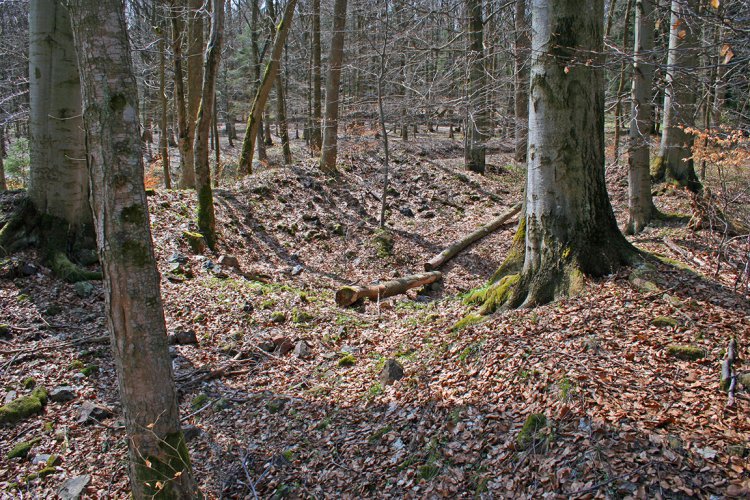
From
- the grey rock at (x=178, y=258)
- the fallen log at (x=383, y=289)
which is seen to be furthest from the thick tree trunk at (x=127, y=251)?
the grey rock at (x=178, y=258)

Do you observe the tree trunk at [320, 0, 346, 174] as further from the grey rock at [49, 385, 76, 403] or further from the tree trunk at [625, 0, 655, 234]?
the grey rock at [49, 385, 76, 403]

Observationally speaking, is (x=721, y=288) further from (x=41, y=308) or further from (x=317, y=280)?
(x=41, y=308)

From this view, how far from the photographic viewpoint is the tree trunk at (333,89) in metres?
14.7

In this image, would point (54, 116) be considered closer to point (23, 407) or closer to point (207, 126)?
point (207, 126)

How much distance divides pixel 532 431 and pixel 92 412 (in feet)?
13.9

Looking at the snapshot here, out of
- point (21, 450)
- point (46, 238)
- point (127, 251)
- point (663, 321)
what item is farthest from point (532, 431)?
point (46, 238)

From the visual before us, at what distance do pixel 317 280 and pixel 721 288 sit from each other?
23.0 ft

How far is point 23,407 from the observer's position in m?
4.89

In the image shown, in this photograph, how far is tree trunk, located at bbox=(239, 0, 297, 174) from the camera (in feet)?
45.9

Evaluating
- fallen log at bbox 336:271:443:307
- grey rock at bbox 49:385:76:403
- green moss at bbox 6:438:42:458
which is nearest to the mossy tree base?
grey rock at bbox 49:385:76:403

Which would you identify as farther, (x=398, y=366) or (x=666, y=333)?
(x=398, y=366)

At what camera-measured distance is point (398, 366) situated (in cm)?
542

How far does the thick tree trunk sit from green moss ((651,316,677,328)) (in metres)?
4.07

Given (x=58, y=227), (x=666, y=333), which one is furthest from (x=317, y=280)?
(x=666, y=333)
